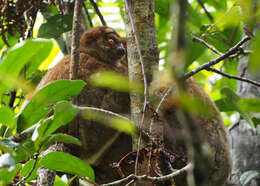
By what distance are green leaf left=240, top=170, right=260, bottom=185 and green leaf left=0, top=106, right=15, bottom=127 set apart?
2.26 metres

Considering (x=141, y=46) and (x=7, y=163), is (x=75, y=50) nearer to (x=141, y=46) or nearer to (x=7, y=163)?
(x=141, y=46)

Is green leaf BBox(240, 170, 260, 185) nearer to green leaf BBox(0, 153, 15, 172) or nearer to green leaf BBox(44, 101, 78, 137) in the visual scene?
green leaf BBox(44, 101, 78, 137)

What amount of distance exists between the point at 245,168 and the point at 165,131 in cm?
100

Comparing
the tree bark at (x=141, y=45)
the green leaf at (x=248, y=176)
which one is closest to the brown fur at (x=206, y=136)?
the green leaf at (x=248, y=176)

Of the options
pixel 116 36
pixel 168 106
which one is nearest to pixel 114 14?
pixel 116 36

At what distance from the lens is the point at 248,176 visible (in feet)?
10.2

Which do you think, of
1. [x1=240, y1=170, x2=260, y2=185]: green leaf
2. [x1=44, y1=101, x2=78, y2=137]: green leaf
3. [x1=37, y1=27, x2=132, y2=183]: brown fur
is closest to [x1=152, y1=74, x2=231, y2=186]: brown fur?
[x1=240, y1=170, x2=260, y2=185]: green leaf

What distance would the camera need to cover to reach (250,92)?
3.55 metres

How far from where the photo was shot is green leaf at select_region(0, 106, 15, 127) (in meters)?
1.49

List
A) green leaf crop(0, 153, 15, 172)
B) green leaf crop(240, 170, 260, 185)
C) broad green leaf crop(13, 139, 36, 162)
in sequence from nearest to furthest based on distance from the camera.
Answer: green leaf crop(0, 153, 15, 172) < broad green leaf crop(13, 139, 36, 162) < green leaf crop(240, 170, 260, 185)

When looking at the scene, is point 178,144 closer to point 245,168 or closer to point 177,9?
point 245,168

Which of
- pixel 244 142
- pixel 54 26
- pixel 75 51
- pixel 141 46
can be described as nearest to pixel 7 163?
pixel 75 51

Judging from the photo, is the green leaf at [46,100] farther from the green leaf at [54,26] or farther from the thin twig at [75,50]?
the green leaf at [54,26]

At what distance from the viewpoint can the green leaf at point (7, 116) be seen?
58.8 inches
